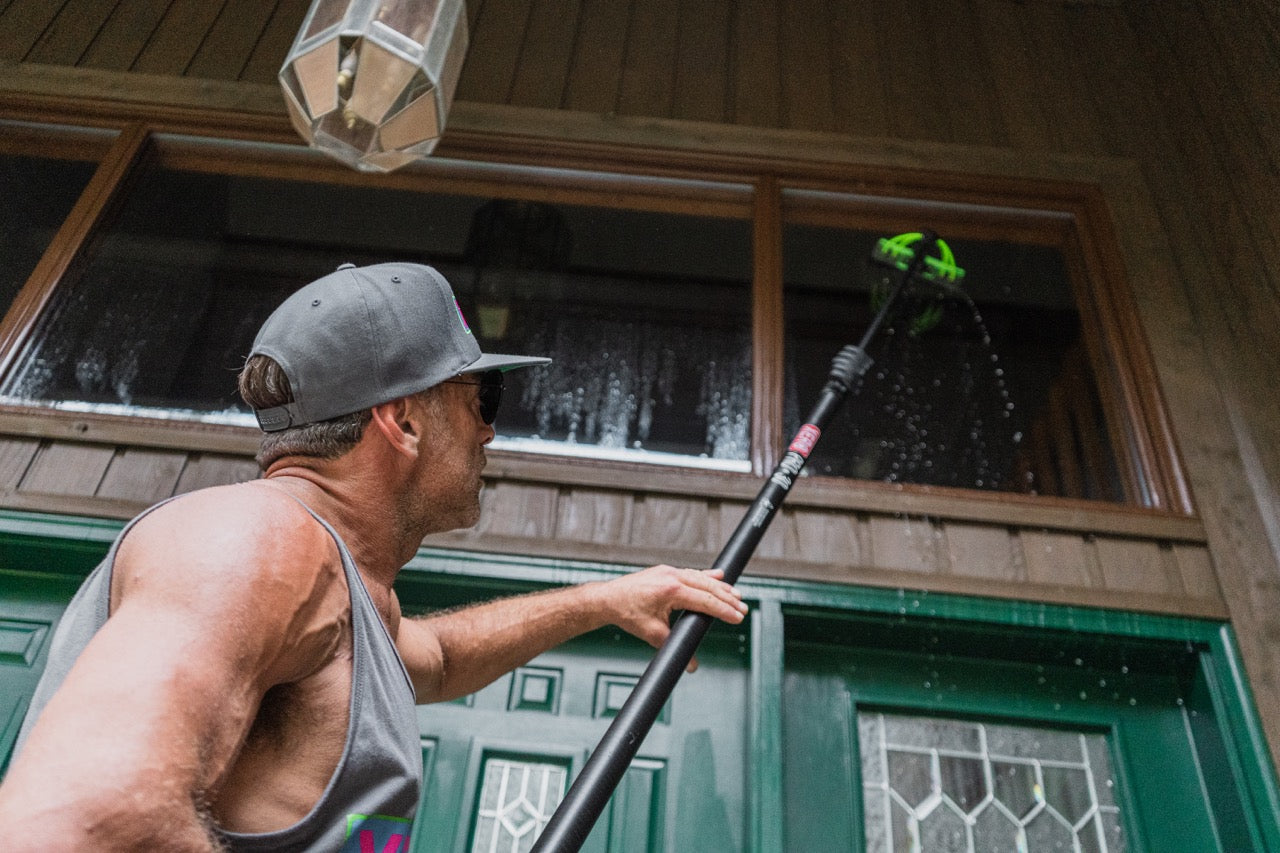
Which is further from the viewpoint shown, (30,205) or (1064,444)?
(30,205)

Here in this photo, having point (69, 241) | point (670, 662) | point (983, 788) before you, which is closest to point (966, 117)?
point (983, 788)

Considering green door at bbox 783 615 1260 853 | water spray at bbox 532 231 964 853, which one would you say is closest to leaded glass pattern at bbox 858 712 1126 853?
green door at bbox 783 615 1260 853

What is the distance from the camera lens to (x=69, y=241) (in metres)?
2.80

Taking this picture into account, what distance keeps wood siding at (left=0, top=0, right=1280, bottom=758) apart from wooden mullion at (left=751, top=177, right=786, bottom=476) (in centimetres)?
22

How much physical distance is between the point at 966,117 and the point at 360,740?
297 cm

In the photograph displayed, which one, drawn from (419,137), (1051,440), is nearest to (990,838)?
(1051,440)

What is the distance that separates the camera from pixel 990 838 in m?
2.15

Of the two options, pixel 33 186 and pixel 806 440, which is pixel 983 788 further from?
pixel 33 186

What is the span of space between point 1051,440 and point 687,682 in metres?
1.23

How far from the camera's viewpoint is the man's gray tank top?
0.94 metres

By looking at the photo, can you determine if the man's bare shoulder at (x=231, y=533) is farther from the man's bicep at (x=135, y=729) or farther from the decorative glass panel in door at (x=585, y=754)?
the decorative glass panel in door at (x=585, y=754)

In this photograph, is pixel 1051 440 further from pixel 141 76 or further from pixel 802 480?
pixel 141 76

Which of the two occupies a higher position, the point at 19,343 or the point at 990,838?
the point at 19,343

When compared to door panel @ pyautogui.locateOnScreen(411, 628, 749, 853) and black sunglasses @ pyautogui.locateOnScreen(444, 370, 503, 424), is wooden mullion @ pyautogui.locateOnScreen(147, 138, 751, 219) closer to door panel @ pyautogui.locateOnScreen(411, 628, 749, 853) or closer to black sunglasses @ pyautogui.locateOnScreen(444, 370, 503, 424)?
door panel @ pyautogui.locateOnScreen(411, 628, 749, 853)
